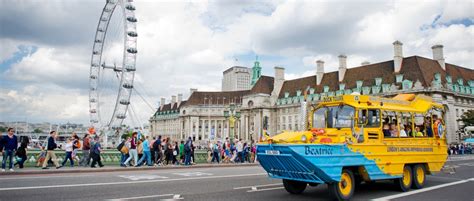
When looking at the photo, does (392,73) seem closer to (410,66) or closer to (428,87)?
(410,66)

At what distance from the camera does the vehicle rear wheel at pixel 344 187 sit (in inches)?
392

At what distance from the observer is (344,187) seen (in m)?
10.3

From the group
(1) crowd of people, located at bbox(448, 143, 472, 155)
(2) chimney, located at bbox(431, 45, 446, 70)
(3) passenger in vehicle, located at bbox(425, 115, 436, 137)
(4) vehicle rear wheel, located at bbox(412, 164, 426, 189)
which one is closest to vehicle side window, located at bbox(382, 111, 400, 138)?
(4) vehicle rear wheel, located at bbox(412, 164, 426, 189)

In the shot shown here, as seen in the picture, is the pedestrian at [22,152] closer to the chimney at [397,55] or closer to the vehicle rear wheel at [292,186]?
the vehicle rear wheel at [292,186]

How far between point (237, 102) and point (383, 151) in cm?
11309

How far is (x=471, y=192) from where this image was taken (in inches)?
487

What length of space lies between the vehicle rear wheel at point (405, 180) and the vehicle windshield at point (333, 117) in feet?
10.1

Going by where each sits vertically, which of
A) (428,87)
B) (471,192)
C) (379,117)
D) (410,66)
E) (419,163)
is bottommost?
(471,192)

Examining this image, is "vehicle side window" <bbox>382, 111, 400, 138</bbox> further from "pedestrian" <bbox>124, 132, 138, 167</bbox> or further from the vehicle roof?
"pedestrian" <bbox>124, 132, 138, 167</bbox>

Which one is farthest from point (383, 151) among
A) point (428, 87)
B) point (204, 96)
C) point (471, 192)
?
point (204, 96)

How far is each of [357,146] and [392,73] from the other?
6494 cm

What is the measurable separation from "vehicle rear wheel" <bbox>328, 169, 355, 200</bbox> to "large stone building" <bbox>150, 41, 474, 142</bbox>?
2472cm

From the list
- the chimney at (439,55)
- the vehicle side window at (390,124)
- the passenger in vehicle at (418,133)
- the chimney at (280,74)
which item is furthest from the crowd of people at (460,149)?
the chimney at (280,74)

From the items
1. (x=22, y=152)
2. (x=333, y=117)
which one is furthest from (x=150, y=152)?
(x=333, y=117)
